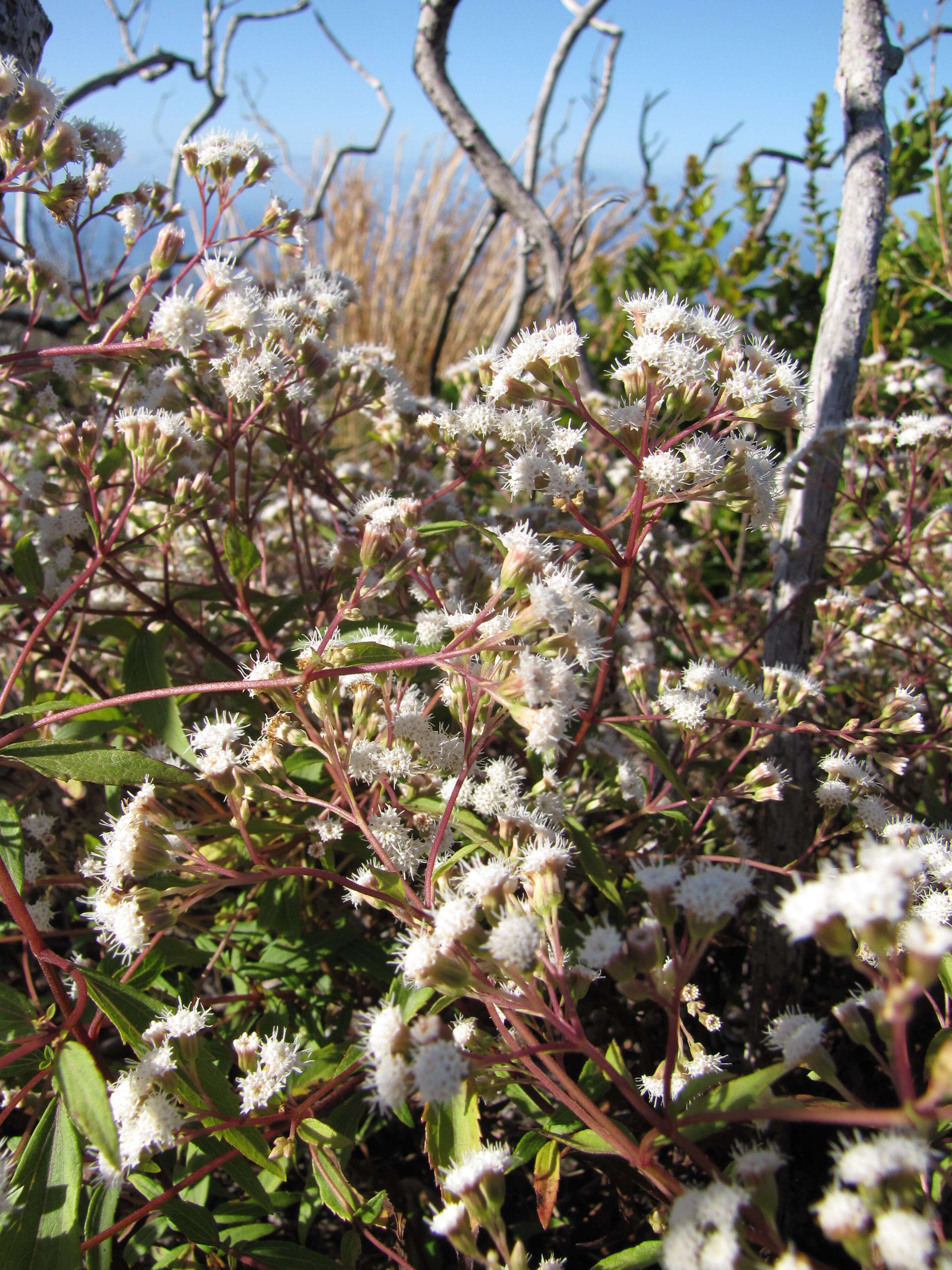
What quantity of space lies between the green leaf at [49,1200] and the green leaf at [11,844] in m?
0.30

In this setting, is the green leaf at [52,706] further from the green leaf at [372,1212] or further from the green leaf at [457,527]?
the green leaf at [372,1212]

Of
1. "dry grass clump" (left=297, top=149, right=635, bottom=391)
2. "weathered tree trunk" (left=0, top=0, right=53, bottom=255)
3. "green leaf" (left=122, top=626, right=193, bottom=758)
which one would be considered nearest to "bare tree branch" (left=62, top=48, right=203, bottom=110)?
"weathered tree trunk" (left=0, top=0, right=53, bottom=255)

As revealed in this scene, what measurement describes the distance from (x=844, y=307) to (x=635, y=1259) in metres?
1.94

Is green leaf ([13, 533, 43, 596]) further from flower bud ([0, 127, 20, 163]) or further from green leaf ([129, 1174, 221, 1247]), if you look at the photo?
green leaf ([129, 1174, 221, 1247])

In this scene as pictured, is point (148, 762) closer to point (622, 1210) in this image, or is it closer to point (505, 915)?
point (505, 915)

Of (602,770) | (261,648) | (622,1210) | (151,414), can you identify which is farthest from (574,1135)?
(151,414)

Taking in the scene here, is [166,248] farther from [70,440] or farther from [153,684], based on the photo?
[153,684]

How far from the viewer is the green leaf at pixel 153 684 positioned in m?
1.29

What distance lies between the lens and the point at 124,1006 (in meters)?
1.00

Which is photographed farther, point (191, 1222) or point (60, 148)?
point (60, 148)

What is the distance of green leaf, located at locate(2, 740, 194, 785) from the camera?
1.07 metres

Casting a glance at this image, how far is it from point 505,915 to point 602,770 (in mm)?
813

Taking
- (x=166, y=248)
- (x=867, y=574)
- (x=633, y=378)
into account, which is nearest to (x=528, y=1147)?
(x=633, y=378)

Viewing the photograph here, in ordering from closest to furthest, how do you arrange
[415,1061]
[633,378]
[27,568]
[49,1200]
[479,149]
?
[415,1061]
[49,1200]
[633,378]
[27,568]
[479,149]
